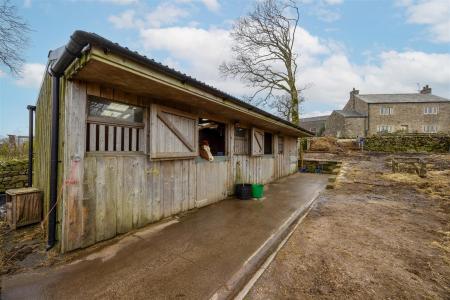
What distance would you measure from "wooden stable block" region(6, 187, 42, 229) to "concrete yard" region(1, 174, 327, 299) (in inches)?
69.4

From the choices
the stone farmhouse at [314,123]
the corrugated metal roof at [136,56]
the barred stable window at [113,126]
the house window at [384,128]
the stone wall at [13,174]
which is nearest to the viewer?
the corrugated metal roof at [136,56]

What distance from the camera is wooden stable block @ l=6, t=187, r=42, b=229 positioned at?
348 centimetres

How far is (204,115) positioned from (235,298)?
12.9 ft

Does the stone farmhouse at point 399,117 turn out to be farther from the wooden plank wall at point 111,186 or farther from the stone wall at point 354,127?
the wooden plank wall at point 111,186

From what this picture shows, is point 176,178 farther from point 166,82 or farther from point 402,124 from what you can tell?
point 402,124

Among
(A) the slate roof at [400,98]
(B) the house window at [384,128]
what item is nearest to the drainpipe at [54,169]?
(A) the slate roof at [400,98]

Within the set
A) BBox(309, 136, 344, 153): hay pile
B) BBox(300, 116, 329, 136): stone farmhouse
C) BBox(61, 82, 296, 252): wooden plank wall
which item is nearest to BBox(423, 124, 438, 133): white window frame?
BBox(300, 116, 329, 136): stone farmhouse

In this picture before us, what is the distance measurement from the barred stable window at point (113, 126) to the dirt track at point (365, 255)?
9.54 ft

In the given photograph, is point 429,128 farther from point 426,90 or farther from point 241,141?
point 241,141

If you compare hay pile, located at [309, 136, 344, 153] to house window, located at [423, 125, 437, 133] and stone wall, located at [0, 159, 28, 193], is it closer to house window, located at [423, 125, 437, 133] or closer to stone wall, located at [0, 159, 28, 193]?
house window, located at [423, 125, 437, 133]

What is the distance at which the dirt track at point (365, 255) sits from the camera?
2104mm

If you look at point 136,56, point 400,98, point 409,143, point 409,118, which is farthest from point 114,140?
point 400,98

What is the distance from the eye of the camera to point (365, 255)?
2.79 m

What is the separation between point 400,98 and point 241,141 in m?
34.8
